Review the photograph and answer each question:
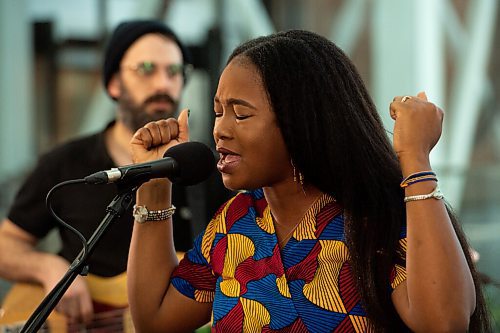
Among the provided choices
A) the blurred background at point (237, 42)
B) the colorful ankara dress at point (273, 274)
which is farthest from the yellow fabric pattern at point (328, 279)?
the blurred background at point (237, 42)

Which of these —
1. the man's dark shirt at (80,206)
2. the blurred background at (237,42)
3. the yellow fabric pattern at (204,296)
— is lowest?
the blurred background at (237,42)

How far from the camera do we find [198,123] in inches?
369

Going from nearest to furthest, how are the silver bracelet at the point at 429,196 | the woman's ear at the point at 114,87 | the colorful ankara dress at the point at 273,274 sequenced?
the silver bracelet at the point at 429,196 → the colorful ankara dress at the point at 273,274 → the woman's ear at the point at 114,87

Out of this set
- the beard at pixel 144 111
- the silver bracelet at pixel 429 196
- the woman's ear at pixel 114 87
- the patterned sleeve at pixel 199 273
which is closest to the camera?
the silver bracelet at pixel 429 196

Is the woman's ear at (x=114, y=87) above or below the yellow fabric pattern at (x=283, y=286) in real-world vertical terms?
below

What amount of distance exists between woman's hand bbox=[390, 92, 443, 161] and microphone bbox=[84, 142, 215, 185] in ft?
1.86

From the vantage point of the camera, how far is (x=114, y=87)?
4930 millimetres

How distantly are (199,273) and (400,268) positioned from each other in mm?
640

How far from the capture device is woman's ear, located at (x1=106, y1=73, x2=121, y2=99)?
4.90 m

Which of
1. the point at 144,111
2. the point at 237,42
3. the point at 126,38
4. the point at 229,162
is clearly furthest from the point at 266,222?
the point at 237,42

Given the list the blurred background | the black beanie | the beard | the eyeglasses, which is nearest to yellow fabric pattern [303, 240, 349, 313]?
the beard

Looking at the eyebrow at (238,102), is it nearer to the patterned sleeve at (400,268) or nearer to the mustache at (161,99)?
the patterned sleeve at (400,268)

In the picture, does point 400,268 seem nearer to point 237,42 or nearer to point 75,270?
point 75,270

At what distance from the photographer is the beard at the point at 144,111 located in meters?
4.70
